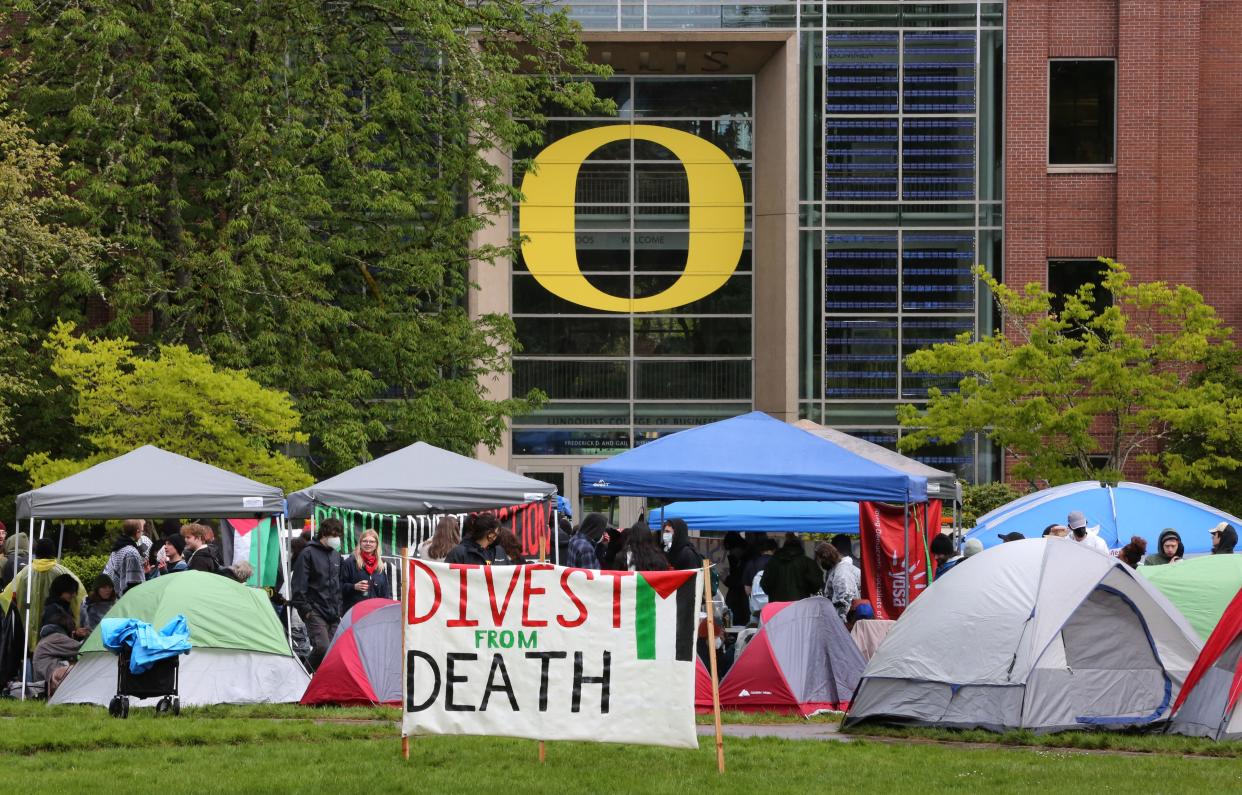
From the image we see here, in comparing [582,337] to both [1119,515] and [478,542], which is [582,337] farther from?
[478,542]

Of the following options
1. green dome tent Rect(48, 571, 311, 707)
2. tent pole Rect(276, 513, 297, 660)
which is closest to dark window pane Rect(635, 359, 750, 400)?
tent pole Rect(276, 513, 297, 660)

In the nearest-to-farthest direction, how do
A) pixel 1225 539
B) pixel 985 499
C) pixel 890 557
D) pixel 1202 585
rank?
1. pixel 1202 585
2. pixel 1225 539
3. pixel 890 557
4. pixel 985 499

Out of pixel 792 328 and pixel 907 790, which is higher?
pixel 792 328

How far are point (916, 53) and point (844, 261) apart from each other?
4563mm

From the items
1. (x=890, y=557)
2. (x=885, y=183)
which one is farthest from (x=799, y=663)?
(x=885, y=183)

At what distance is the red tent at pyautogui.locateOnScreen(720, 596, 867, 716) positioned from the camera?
46.5 feet

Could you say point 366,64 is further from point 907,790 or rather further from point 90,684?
point 907,790

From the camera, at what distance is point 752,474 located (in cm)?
1670

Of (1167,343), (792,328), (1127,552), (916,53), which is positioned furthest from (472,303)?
(1127,552)

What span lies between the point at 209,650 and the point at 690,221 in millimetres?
22270

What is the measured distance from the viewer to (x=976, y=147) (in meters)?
34.3

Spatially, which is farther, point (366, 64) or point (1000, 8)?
point (1000, 8)

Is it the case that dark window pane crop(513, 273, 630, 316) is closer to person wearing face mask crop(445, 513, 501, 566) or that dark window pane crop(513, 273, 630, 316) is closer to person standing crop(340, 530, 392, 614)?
person standing crop(340, 530, 392, 614)

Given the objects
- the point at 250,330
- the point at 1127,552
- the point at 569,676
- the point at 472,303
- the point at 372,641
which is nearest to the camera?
the point at 569,676
